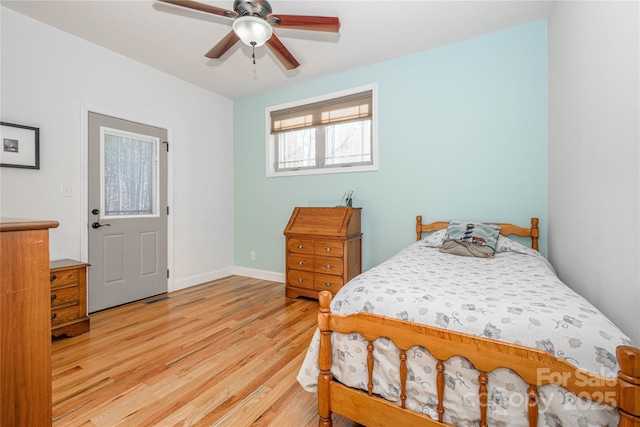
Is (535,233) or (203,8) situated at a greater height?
(203,8)

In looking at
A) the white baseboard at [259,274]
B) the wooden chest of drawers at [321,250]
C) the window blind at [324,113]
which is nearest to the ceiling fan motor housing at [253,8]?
the window blind at [324,113]

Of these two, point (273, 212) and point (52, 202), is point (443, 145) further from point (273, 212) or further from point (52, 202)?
point (52, 202)

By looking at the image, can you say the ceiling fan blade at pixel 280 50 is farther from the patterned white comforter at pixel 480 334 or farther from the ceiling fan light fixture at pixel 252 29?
the patterned white comforter at pixel 480 334

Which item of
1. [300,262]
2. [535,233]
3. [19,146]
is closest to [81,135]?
[19,146]

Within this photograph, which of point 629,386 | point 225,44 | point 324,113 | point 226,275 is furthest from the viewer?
point 226,275

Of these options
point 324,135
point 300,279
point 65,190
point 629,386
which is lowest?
point 300,279

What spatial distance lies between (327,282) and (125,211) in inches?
92.6

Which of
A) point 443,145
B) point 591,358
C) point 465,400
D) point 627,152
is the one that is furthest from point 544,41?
point 465,400

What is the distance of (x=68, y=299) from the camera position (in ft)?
7.63

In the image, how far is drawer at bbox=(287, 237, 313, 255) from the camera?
10.5 feet

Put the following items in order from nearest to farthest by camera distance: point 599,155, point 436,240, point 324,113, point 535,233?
point 599,155, point 535,233, point 436,240, point 324,113

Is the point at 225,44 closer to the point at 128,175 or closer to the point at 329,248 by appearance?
the point at 128,175

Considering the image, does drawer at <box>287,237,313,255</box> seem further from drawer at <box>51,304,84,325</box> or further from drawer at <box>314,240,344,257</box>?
drawer at <box>51,304,84,325</box>

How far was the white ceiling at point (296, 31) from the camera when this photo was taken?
2275 millimetres
